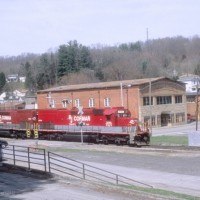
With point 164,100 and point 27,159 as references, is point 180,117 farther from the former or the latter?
point 27,159

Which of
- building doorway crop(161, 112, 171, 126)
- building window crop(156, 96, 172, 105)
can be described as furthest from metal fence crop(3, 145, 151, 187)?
building doorway crop(161, 112, 171, 126)

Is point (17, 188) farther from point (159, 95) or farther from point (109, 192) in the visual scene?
point (159, 95)

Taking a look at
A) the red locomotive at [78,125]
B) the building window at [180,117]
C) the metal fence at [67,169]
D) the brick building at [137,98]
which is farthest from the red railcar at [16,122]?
the building window at [180,117]

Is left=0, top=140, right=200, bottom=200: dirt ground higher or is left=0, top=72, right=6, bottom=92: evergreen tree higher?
left=0, top=72, right=6, bottom=92: evergreen tree

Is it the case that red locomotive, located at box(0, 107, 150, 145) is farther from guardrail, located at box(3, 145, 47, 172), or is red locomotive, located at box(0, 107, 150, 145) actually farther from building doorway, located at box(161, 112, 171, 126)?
Answer: building doorway, located at box(161, 112, 171, 126)

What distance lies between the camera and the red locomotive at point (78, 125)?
42.8 meters

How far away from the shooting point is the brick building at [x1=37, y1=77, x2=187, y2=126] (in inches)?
2717

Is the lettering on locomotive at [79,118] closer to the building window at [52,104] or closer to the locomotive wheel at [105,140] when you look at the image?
the locomotive wheel at [105,140]

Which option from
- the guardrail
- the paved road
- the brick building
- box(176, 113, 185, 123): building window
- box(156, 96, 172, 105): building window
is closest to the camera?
the guardrail

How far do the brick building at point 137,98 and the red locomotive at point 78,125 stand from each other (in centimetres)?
1853

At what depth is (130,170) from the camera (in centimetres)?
2689

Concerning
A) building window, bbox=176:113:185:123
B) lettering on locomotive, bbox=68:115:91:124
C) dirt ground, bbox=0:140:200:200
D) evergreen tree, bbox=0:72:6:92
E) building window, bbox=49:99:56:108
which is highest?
evergreen tree, bbox=0:72:6:92

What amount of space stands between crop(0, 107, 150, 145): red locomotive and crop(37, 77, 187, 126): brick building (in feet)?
60.8

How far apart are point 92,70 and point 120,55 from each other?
36187 mm
